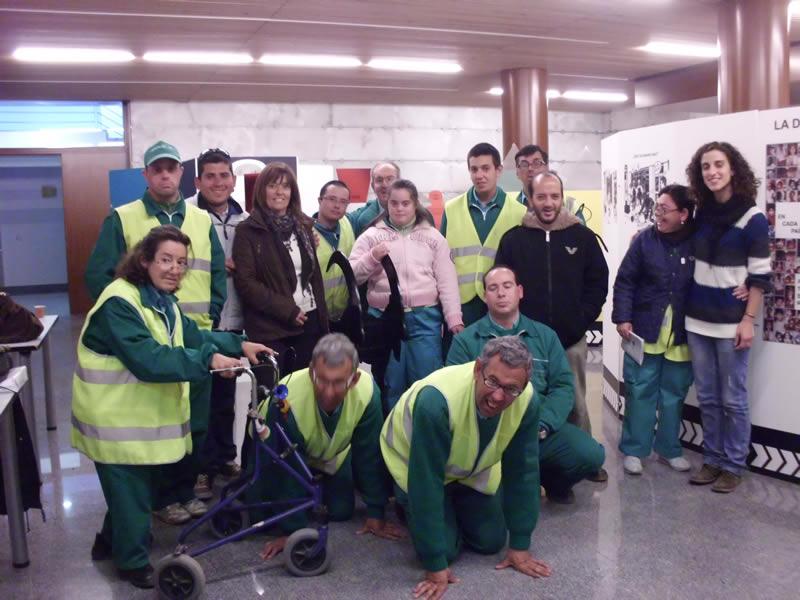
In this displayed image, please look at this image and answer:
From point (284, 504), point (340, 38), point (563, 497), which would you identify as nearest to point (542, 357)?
point (563, 497)

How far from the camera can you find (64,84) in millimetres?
9148

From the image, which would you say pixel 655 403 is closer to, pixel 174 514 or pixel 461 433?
pixel 461 433

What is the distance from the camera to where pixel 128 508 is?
2.78 meters

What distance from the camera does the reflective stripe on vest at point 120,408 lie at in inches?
108

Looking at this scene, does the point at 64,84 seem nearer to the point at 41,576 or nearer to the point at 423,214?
the point at 423,214

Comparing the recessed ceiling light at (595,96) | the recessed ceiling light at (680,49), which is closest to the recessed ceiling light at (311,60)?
the recessed ceiling light at (680,49)

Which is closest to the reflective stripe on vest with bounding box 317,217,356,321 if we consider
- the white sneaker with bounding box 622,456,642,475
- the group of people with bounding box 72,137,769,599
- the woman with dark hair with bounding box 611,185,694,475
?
the group of people with bounding box 72,137,769,599

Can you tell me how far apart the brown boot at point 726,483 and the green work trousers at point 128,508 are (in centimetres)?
251

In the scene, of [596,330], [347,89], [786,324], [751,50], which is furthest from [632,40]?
[786,324]

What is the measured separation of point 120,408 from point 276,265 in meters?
1.08

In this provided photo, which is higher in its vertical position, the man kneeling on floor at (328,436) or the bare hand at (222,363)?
the bare hand at (222,363)

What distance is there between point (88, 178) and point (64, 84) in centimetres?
198

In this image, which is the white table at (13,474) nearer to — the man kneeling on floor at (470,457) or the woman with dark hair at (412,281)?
the man kneeling on floor at (470,457)

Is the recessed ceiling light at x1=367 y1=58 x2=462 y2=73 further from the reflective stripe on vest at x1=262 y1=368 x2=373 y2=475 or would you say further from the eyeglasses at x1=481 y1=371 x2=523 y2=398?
the eyeglasses at x1=481 y1=371 x2=523 y2=398
